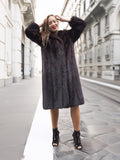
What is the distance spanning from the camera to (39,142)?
2072 millimetres

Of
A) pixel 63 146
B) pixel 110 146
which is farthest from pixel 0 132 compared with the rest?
pixel 110 146

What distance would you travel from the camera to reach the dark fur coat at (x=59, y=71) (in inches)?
74.2

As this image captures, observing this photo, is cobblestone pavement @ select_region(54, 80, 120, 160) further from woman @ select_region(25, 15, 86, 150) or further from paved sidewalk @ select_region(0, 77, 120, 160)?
woman @ select_region(25, 15, 86, 150)

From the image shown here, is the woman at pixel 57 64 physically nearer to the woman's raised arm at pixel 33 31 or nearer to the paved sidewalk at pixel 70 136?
the woman's raised arm at pixel 33 31

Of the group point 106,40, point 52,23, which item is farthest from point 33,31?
point 106,40

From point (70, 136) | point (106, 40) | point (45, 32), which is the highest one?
point (106, 40)

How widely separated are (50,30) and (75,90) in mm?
817

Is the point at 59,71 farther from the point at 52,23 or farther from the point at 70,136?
the point at 70,136

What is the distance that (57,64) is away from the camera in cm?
191

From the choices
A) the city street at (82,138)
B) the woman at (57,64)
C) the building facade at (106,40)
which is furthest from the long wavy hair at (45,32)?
the building facade at (106,40)

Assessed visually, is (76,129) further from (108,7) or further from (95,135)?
(108,7)

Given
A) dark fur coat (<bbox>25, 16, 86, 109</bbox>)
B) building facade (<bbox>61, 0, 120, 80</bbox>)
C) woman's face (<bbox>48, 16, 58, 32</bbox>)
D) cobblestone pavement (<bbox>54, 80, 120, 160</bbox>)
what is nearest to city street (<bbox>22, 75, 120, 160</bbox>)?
cobblestone pavement (<bbox>54, 80, 120, 160</bbox>)

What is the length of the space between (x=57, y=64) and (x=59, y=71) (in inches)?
3.6

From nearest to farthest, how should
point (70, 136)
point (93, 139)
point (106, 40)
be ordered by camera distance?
point (93, 139) < point (70, 136) < point (106, 40)
